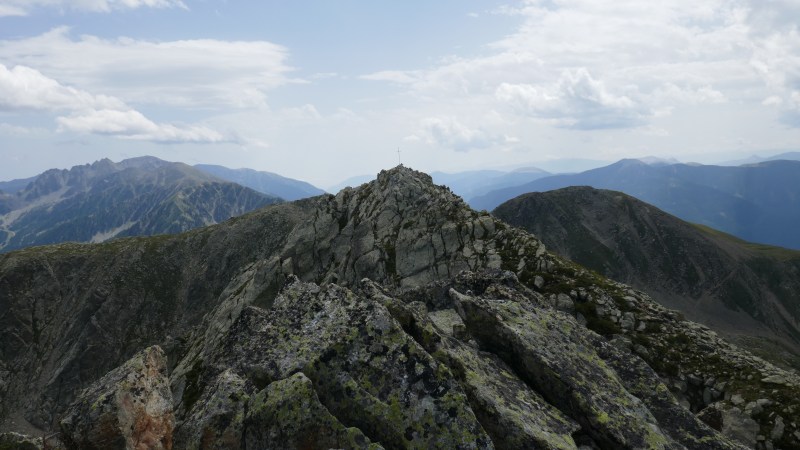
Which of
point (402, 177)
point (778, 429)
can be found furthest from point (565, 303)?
point (402, 177)

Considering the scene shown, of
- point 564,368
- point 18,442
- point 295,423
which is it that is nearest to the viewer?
point 295,423

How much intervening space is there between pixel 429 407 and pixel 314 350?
4339 millimetres

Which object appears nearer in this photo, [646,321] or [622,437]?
[622,437]

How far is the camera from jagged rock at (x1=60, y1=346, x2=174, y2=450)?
45.8 feet

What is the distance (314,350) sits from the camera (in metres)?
15.1

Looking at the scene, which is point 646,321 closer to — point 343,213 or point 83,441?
point 83,441

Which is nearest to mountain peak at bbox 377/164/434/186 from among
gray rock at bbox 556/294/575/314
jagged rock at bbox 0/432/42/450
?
gray rock at bbox 556/294/575/314

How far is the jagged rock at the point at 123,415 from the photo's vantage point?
1395 centimetres

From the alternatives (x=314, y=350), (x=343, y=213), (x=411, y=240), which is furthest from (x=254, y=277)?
(x=314, y=350)

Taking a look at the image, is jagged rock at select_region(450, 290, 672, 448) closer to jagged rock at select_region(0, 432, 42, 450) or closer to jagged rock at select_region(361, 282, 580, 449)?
jagged rock at select_region(361, 282, 580, 449)

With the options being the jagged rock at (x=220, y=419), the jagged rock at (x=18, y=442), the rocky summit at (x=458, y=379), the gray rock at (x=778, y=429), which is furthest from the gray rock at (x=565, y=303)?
the jagged rock at (x=18, y=442)

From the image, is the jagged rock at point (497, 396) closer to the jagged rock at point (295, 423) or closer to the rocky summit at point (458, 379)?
the rocky summit at point (458, 379)

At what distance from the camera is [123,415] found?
46.8 feet

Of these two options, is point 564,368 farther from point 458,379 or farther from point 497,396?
point 458,379
